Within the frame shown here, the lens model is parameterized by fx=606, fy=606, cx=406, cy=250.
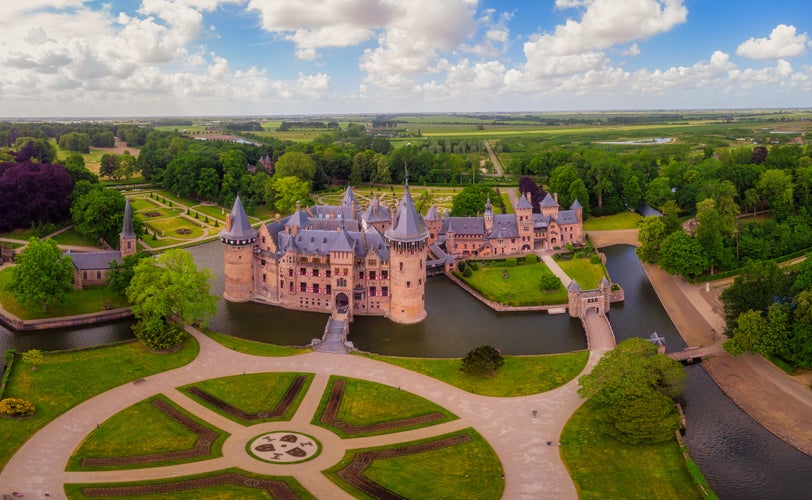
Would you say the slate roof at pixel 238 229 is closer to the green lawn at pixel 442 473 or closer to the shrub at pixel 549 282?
the shrub at pixel 549 282

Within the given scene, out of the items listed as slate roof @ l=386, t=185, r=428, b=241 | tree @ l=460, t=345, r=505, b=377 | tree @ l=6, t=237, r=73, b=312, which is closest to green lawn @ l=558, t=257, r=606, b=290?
slate roof @ l=386, t=185, r=428, b=241

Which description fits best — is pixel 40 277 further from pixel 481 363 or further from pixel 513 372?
pixel 513 372

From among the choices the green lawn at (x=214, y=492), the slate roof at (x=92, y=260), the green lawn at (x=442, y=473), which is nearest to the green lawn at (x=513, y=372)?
the green lawn at (x=442, y=473)

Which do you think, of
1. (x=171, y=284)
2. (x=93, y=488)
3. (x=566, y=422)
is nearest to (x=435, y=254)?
(x=171, y=284)

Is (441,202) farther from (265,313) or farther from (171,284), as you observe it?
(171,284)

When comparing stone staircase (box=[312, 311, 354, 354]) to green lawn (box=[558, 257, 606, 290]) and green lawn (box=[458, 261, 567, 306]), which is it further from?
green lawn (box=[558, 257, 606, 290])

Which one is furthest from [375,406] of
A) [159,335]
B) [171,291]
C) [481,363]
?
[171,291]
